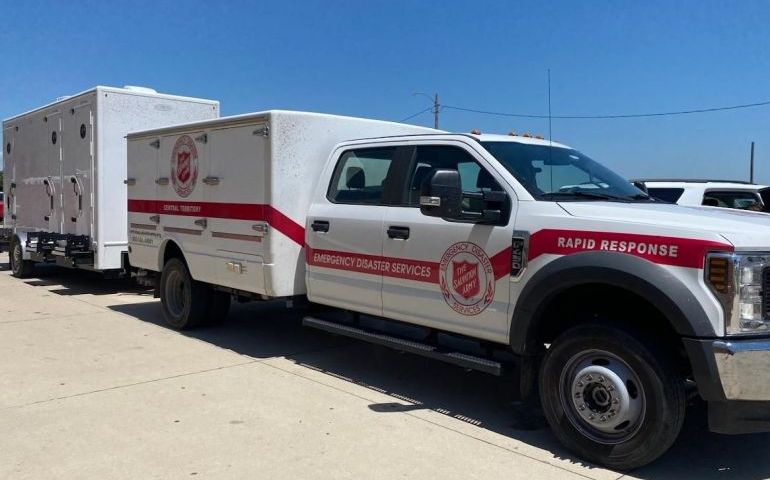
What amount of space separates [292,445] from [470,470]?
1.19m

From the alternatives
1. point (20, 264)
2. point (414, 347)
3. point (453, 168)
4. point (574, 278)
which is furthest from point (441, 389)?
point (20, 264)

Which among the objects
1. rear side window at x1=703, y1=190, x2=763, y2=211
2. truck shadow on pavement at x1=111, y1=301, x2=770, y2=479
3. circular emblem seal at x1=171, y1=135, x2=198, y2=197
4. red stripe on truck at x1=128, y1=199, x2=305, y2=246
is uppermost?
circular emblem seal at x1=171, y1=135, x2=198, y2=197

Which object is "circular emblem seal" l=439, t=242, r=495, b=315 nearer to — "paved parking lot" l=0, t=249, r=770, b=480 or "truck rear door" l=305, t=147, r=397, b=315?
"truck rear door" l=305, t=147, r=397, b=315

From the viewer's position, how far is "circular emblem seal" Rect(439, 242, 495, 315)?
15.6 feet

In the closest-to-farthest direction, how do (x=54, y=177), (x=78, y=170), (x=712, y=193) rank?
(x=712, y=193) < (x=78, y=170) < (x=54, y=177)

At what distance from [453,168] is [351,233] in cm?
108

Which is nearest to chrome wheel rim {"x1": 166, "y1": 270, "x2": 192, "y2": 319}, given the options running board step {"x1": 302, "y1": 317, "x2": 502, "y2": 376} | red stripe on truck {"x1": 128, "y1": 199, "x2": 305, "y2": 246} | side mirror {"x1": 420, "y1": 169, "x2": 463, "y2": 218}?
red stripe on truck {"x1": 128, "y1": 199, "x2": 305, "y2": 246}

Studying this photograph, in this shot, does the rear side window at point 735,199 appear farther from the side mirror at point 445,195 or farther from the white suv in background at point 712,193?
the side mirror at point 445,195

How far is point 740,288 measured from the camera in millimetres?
3613

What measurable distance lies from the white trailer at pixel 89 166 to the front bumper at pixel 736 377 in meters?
8.87

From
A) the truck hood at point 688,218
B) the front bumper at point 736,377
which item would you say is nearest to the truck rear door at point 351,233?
the truck hood at point 688,218

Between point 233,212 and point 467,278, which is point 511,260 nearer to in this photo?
point 467,278

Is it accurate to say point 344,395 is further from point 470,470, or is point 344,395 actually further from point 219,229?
point 219,229

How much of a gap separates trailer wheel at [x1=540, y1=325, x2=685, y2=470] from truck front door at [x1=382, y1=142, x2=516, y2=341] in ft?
1.79
